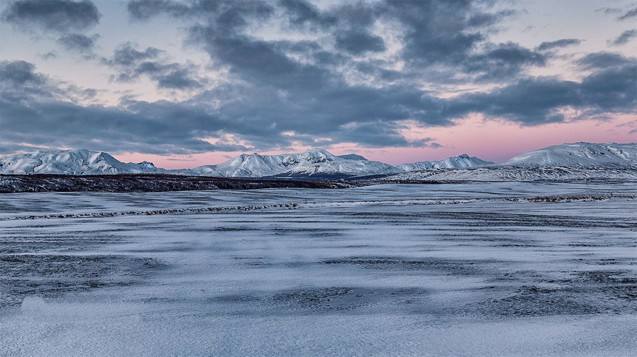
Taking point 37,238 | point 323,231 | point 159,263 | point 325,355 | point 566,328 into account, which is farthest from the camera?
point 323,231

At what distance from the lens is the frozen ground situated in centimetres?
623

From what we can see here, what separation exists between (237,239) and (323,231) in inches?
145

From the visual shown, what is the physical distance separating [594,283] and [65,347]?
880 cm

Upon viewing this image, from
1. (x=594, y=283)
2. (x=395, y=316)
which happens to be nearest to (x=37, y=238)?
(x=395, y=316)

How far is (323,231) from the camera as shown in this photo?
765 inches

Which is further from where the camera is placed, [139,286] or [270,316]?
[139,286]

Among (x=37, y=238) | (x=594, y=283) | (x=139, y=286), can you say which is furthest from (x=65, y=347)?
(x=37, y=238)

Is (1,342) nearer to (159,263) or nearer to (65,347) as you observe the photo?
(65,347)

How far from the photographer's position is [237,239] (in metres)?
17.1

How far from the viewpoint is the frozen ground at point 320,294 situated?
20.4 ft

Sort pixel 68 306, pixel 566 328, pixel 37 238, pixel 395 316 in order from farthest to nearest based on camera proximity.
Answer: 1. pixel 37 238
2. pixel 68 306
3. pixel 395 316
4. pixel 566 328

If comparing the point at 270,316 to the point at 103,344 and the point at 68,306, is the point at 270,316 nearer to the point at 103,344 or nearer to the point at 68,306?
the point at 103,344

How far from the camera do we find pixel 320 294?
8.93 metres

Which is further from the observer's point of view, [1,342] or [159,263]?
[159,263]
